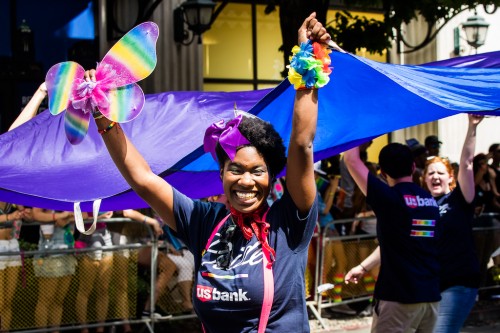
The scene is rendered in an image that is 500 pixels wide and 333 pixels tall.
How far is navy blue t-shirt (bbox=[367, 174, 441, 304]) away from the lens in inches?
212

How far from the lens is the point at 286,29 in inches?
391

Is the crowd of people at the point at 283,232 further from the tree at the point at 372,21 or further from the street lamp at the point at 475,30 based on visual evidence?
the street lamp at the point at 475,30

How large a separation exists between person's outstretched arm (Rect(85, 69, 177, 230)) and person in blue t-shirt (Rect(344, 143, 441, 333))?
2.25 metres

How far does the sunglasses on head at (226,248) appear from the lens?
326cm

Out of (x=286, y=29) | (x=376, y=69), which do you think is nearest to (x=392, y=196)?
(x=376, y=69)

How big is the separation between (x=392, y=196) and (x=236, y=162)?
92.1 inches

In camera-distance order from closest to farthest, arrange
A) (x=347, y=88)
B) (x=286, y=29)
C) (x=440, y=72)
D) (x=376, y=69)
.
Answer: (x=376, y=69) < (x=347, y=88) < (x=440, y=72) < (x=286, y=29)

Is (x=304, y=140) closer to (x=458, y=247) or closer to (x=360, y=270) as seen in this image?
(x=360, y=270)

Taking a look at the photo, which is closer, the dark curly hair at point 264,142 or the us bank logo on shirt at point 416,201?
the dark curly hair at point 264,142

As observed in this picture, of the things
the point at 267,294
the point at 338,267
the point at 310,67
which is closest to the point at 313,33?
the point at 310,67

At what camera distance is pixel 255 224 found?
329 cm

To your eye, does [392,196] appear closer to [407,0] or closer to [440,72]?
[440,72]

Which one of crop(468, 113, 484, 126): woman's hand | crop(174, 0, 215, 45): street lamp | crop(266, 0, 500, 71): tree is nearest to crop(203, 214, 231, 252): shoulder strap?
crop(468, 113, 484, 126): woman's hand

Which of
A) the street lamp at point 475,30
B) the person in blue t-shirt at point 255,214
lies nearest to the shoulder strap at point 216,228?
the person in blue t-shirt at point 255,214
